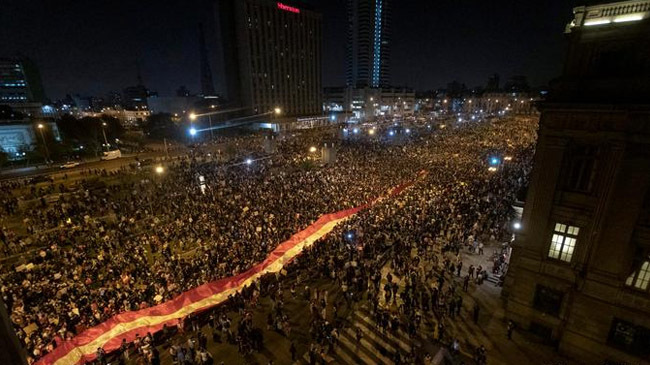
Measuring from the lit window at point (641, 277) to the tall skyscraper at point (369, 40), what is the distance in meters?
164

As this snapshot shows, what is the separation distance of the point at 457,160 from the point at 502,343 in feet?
108

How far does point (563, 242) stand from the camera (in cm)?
1348

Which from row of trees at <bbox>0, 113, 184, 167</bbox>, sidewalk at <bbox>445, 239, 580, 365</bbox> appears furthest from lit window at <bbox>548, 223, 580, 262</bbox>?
row of trees at <bbox>0, 113, 184, 167</bbox>

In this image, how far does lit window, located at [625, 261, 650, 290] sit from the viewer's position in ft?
39.0

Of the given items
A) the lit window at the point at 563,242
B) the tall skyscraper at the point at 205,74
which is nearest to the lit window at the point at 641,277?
the lit window at the point at 563,242

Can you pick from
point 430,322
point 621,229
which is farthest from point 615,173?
point 430,322

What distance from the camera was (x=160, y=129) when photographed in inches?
2901

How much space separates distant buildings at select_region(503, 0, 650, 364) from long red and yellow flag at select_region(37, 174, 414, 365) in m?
13.5

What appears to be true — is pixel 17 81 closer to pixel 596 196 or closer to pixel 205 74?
pixel 205 74

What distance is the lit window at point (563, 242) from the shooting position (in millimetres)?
13219

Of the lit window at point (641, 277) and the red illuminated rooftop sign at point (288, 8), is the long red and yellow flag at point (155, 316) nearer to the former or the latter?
the lit window at point (641, 277)

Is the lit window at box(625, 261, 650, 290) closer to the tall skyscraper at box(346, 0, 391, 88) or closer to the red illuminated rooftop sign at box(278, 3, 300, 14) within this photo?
the red illuminated rooftop sign at box(278, 3, 300, 14)

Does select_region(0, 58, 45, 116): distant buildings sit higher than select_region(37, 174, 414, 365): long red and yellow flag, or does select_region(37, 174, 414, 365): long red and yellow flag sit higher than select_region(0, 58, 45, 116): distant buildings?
select_region(0, 58, 45, 116): distant buildings

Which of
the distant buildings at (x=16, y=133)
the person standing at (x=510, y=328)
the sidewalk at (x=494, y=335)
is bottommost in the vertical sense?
the sidewalk at (x=494, y=335)
